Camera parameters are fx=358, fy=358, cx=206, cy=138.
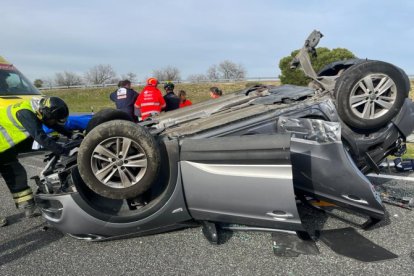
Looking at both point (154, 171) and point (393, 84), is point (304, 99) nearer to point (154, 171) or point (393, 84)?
point (393, 84)

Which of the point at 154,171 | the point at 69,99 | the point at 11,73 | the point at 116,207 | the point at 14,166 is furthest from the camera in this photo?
the point at 69,99

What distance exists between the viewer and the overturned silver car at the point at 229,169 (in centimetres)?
283

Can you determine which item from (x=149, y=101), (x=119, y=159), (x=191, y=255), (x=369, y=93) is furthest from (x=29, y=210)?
(x=369, y=93)

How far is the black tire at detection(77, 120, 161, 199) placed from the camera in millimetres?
2900

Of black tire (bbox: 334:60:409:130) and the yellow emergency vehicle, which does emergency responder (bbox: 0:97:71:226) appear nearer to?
black tire (bbox: 334:60:409:130)

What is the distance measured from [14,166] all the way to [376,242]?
11.8 feet

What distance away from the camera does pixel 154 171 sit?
2906 mm

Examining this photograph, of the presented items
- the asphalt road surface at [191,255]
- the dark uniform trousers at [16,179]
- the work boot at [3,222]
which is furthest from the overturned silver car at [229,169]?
the work boot at [3,222]

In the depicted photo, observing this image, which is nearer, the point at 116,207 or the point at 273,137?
the point at 273,137

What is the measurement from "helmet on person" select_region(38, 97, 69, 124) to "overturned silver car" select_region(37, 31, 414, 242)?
1.96 feet

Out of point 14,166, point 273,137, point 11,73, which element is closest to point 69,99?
point 11,73

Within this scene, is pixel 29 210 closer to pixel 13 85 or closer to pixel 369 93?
pixel 369 93

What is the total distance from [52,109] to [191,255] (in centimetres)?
208

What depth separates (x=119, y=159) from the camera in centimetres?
296
